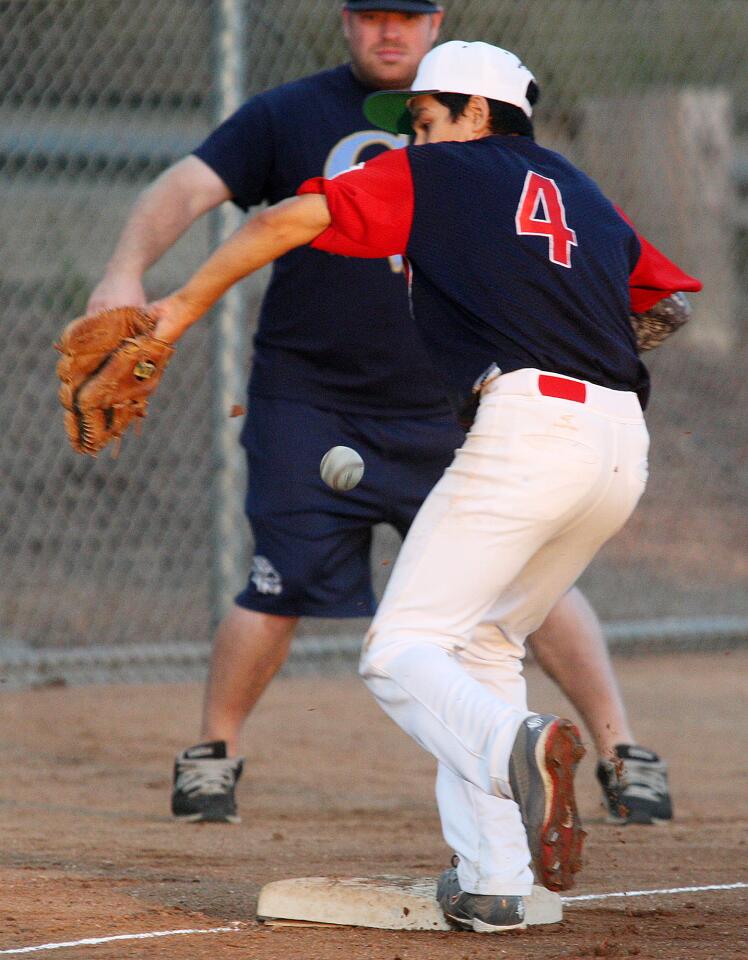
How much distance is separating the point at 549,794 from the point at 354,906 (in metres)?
0.69

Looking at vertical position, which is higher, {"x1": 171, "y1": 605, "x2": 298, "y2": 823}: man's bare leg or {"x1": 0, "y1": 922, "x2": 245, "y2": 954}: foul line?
{"x1": 0, "y1": 922, "x2": 245, "y2": 954}: foul line

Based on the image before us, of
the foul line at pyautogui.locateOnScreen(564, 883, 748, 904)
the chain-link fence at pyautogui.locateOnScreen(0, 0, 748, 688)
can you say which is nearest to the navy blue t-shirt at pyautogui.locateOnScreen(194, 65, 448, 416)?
the foul line at pyautogui.locateOnScreen(564, 883, 748, 904)

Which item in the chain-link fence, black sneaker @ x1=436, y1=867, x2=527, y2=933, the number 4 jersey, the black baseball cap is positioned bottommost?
the chain-link fence

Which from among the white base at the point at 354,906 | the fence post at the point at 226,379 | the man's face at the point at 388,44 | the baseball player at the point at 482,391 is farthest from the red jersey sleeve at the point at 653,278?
the fence post at the point at 226,379

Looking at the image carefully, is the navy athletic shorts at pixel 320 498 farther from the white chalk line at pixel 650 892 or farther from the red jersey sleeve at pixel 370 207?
the red jersey sleeve at pixel 370 207

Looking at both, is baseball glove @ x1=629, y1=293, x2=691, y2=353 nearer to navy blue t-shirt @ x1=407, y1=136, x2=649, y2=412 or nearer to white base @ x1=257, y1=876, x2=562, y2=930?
navy blue t-shirt @ x1=407, y1=136, x2=649, y2=412

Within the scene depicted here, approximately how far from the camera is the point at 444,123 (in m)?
3.36

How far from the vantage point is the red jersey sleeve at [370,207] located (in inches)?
120

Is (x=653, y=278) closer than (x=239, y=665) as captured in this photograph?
Yes

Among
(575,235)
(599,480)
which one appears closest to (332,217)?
(575,235)

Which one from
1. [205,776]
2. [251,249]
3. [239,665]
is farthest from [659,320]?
[205,776]

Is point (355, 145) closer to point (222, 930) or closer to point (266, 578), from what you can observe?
point (266, 578)

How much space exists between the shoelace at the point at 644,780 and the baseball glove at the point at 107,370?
6.58 feet

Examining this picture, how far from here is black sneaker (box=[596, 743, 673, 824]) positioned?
4.54 meters
